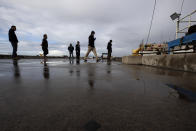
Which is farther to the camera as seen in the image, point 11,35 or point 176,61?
point 11,35

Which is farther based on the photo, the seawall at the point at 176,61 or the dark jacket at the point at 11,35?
the dark jacket at the point at 11,35

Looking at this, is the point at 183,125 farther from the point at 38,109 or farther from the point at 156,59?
the point at 156,59

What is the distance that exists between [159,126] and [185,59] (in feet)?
13.1

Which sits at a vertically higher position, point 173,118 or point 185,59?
point 185,59

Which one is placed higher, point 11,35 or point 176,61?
point 11,35

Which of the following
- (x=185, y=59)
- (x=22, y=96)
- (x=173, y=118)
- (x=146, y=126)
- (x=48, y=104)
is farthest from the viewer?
(x=185, y=59)

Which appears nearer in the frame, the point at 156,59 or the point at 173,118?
the point at 173,118

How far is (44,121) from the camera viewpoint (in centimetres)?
78

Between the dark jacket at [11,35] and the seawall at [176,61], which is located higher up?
the dark jacket at [11,35]

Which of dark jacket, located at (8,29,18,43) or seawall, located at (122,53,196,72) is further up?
dark jacket, located at (8,29,18,43)

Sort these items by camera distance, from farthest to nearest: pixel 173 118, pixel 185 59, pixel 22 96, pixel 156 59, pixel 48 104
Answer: pixel 156 59
pixel 185 59
pixel 22 96
pixel 48 104
pixel 173 118

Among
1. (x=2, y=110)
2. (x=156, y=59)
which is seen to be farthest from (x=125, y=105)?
(x=156, y=59)

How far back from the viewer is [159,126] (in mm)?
750

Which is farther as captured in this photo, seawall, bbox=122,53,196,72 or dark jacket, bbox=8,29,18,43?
dark jacket, bbox=8,29,18,43
